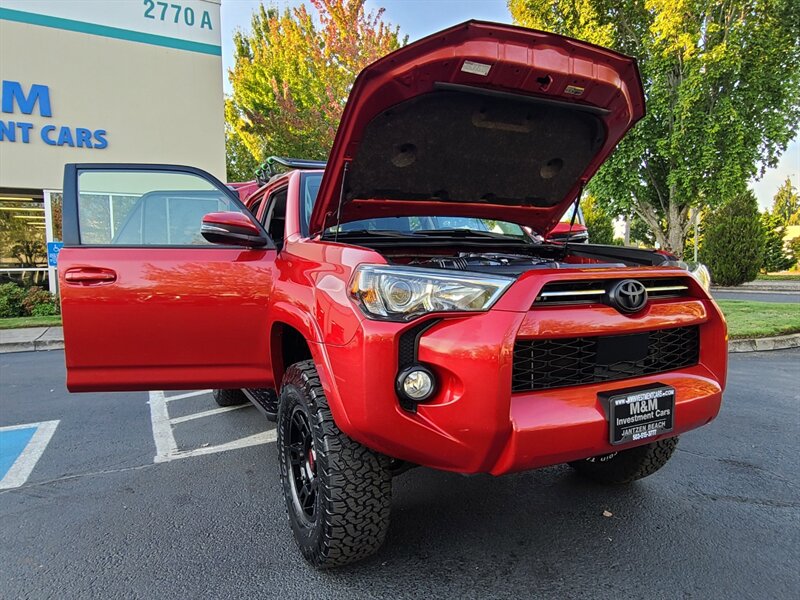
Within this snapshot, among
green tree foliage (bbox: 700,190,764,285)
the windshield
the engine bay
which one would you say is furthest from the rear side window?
green tree foliage (bbox: 700,190,764,285)

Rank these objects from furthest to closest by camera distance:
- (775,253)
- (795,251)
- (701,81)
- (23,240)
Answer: (795,251)
(775,253)
(23,240)
(701,81)

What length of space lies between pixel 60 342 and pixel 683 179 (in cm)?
1173

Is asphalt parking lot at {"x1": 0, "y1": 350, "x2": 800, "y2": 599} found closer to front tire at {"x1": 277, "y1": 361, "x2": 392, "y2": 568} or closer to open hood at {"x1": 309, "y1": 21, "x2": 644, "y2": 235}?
front tire at {"x1": 277, "y1": 361, "x2": 392, "y2": 568}

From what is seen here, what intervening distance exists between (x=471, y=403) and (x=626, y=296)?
0.80m

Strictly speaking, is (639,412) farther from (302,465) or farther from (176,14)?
(176,14)

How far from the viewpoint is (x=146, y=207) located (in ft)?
10.6

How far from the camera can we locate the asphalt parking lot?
2.06 meters

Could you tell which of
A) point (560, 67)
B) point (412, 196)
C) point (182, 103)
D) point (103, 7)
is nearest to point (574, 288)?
point (560, 67)

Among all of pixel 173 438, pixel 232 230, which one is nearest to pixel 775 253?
pixel 173 438

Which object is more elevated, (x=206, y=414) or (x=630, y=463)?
(x=630, y=463)

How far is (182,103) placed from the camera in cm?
1228

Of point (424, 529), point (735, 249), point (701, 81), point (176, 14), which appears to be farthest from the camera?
point (735, 249)

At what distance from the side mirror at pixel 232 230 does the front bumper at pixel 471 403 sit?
1083 mm

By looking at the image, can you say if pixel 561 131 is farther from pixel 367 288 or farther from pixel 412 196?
pixel 367 288
